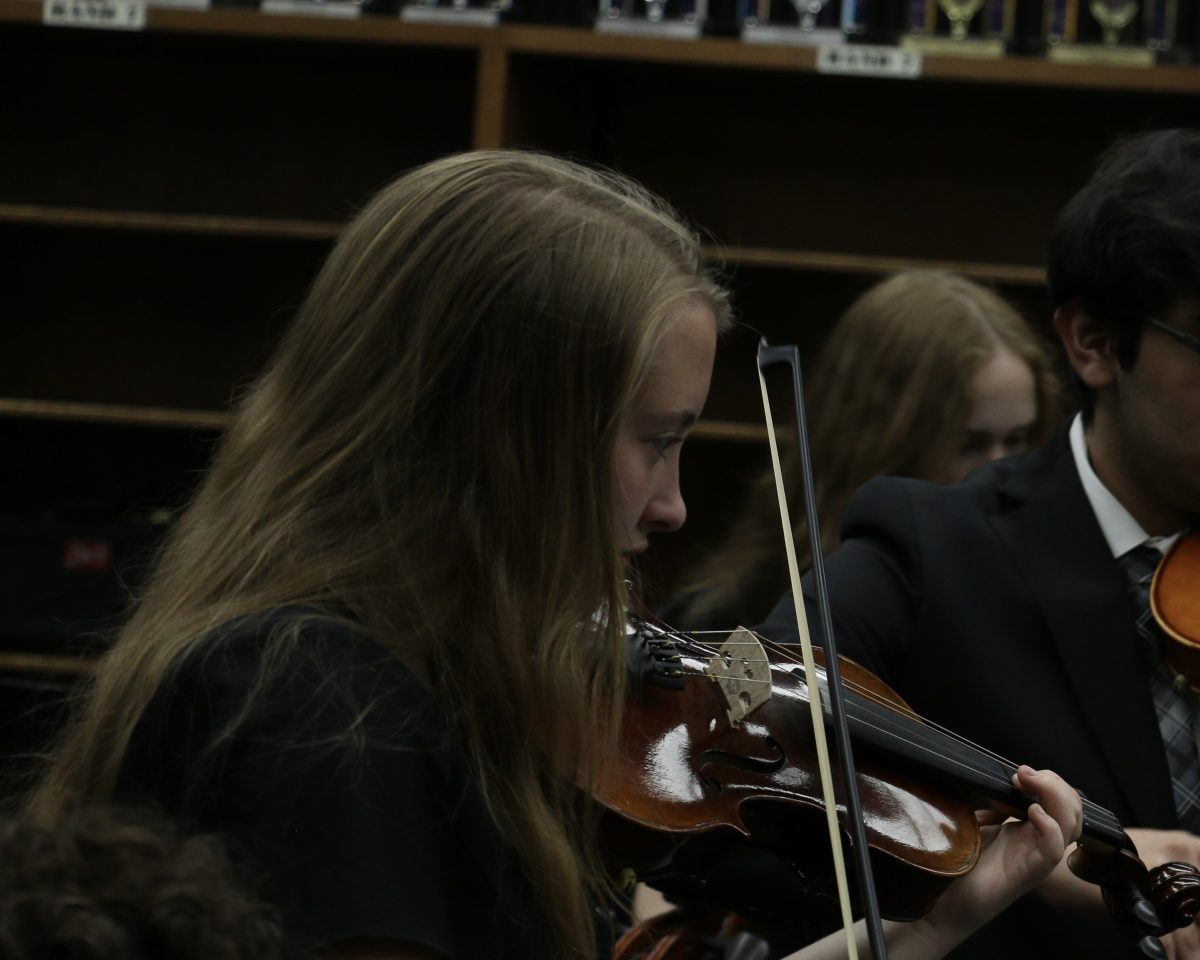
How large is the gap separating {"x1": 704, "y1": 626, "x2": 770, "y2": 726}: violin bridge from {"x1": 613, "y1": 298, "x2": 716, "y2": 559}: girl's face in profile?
0.12 meters

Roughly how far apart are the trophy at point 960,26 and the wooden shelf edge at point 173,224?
1.23 meters

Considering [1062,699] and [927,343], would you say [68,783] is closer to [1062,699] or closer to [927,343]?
[1062,699]

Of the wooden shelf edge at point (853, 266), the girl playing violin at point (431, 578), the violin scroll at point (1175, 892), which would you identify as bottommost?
the violin scroll at point (1175, 892)

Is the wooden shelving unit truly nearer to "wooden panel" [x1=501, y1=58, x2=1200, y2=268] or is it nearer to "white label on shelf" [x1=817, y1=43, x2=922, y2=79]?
"wooden panel" [x1=501, y1=58, x2=1200, y2=268]

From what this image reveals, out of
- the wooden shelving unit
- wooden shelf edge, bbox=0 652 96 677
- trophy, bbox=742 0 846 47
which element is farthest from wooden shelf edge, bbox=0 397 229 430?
trophy, bbox=742 0 846 47

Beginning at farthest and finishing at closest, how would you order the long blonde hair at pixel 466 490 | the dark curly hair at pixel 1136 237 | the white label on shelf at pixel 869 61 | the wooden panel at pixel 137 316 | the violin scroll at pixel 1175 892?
the wooden panel at pixel 137 316 → the white label on shelf at pixel 869 61 → the dark curly hair at pixel 1136 237 → the violin scroll at pixel 1175 892 → the long blonde hair at pixel 466 490

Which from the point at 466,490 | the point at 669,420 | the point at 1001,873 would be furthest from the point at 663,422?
the point at 1001,873

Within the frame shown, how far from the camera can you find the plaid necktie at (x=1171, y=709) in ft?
4.72

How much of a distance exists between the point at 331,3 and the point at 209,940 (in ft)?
9.20

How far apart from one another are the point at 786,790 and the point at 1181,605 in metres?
0.50

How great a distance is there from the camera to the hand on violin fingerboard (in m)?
1.19

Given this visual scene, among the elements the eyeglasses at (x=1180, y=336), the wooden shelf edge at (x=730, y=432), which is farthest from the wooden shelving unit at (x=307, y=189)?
the eyeglasses at (x=1180, y=336)

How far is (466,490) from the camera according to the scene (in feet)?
3.31

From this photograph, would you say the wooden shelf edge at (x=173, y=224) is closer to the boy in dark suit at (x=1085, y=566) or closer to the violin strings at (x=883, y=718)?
the boy in dark suit at (x=1085, y=566)
